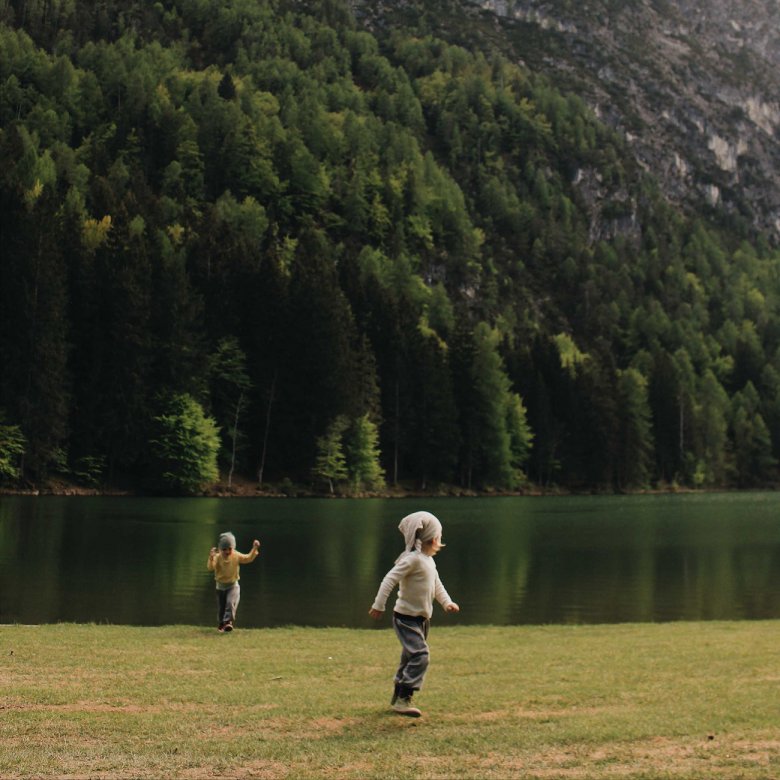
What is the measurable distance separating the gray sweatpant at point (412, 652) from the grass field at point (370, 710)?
53 centimetres

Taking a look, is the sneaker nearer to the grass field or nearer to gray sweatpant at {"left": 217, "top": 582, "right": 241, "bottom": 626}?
the grass field

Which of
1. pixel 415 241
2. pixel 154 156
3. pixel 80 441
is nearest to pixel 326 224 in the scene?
pixel 415 241

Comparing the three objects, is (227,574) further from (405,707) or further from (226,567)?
(405,707)

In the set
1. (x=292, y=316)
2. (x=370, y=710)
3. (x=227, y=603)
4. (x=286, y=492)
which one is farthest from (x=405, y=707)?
(x=292, y=316)

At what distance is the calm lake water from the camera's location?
1032 inches

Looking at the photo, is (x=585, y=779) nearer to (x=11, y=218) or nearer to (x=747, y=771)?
(x=747, y=771)


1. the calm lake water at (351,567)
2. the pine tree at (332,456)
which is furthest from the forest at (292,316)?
the calm lake water at (351,567)

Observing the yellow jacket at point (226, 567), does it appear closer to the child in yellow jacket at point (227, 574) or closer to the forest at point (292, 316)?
the child in yellow jacket at point (227, 574)

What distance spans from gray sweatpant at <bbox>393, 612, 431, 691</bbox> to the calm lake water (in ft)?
40.2

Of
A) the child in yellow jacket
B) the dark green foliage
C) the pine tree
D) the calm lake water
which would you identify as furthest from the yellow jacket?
the pine tree

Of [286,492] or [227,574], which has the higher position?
[227,574]

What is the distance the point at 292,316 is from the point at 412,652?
88067 millimetres

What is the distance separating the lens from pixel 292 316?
98.5 m

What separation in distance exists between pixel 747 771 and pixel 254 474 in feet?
290
